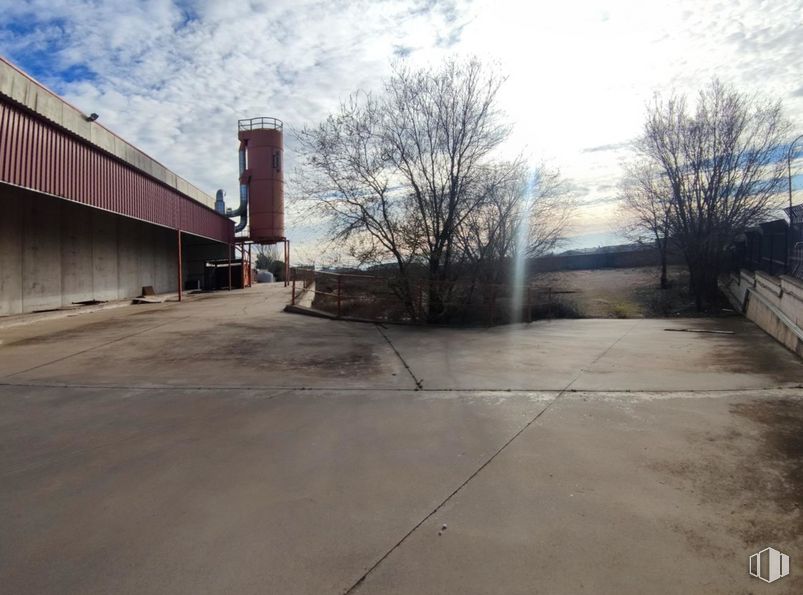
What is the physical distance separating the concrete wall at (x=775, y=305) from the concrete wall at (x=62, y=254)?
18612mm

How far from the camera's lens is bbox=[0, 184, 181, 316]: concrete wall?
13.4 m

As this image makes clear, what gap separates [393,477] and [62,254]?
55.3 feet

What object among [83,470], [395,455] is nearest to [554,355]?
[395,455]

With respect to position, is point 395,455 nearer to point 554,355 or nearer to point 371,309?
point 554,355

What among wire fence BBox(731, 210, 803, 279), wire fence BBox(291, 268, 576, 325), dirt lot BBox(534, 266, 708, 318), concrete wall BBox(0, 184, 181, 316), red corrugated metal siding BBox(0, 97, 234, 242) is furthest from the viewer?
dirt lot BBox(534, 266, 708, 318)

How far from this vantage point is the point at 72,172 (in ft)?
41.0

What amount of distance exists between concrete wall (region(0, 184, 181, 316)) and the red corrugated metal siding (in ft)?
5.60

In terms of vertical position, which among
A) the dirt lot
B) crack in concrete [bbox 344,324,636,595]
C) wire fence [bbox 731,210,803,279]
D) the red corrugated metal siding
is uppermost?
the red corrugated metal siding

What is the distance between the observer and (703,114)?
67.7 ft

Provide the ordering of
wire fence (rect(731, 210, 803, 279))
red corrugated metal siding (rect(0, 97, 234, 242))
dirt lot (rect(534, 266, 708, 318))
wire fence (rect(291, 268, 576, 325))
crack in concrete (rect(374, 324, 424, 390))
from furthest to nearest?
dirt lot (rect(534, 266, 708, 318)), wire fence (rect(291, 268, 576, 325)), wire fence (rect(731, 210, 803, 279)), red corrugated metal siding (rect(0, 97, 234, 242)), crack in concrete (rect(374, 324, 424, 390))

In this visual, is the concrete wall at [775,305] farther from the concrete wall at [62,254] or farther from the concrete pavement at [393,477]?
the concrete wall at [62,254]

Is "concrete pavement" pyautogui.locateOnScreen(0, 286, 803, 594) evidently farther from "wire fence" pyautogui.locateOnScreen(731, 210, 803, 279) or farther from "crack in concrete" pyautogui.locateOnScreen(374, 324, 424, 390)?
"wire fence" pyautogui.locateOnScreen(731, 210, 803, 279)

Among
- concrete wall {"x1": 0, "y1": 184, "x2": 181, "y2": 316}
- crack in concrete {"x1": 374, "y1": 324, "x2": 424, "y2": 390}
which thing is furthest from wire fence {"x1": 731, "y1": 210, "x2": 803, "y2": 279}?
concrete wall {"x1": 0, "y1": 184, "x2": 181, "y2": 316}

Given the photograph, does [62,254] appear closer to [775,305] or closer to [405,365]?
[405,365]
